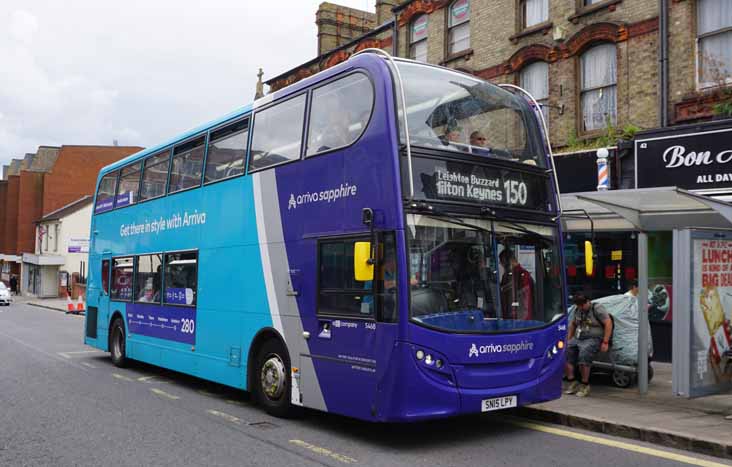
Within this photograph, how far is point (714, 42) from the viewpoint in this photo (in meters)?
13.9

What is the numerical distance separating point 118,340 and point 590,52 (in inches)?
482

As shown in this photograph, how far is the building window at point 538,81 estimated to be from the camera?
56.6 ft

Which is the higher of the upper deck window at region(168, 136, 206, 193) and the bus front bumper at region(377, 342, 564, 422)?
the upper deck window at region(168, 136, 206, 193)

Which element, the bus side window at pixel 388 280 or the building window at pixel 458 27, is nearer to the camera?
the bus side window at pixel 388 280

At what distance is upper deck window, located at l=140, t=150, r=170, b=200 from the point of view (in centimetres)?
1212

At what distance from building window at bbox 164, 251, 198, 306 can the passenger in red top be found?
5.19 m

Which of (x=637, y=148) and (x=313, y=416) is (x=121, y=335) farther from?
(x=637, y=148)

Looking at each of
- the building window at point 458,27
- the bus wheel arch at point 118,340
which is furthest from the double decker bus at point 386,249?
the building window at point 458,27

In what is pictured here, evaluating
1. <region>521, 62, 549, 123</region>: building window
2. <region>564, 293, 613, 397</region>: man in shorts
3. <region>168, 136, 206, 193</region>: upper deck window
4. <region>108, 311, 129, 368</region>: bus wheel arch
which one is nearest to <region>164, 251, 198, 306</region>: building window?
<region>168, 136, 206, 193</region>: upper deck window

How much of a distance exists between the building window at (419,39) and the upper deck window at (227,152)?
39.6 ft

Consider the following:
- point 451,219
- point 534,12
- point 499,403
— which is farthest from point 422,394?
point 534,12

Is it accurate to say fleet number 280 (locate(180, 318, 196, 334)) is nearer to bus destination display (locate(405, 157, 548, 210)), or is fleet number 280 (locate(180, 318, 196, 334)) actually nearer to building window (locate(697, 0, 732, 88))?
bus destination display (locate(405, 157, 548, 210))

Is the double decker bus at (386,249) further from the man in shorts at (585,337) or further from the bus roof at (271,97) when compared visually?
the man in shorts at (585,337)

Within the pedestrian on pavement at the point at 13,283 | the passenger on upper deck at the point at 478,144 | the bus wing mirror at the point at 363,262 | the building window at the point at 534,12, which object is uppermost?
the building window at the point at 534,12
